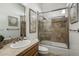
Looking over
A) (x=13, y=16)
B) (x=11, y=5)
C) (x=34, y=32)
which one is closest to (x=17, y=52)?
(x=34, y=32)

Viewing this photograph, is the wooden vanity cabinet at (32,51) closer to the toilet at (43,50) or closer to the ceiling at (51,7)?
the toilet at (43,50)

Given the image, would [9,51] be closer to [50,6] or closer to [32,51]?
[32,51]

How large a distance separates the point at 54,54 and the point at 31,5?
950 mm

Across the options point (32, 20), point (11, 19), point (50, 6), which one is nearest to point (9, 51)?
point (11, 19)

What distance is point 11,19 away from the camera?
1.87 metres

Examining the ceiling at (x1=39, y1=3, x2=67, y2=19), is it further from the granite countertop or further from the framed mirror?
the granite countertop

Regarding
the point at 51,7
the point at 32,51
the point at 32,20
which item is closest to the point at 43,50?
the point at 32,51

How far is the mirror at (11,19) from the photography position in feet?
5.92

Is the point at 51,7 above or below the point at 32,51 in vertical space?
above

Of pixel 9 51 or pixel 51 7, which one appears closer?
pixel 9 51

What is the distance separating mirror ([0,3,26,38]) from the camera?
5.92ft

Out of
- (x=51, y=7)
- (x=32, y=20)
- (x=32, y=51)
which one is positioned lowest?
(x=32, y=51)

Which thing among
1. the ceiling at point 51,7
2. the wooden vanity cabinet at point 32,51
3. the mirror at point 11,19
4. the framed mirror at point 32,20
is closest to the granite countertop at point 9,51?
the wooden vanity cabinet at point 32,51

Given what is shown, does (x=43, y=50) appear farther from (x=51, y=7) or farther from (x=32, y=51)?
(x=51, y=7)
